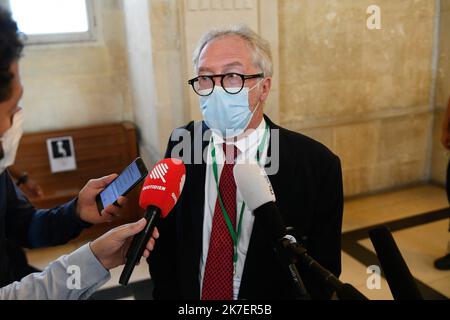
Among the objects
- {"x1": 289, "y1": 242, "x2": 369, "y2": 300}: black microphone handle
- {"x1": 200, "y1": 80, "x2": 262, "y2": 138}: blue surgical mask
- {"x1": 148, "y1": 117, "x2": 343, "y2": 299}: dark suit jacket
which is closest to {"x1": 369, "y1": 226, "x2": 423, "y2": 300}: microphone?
{"x1": 289, "y1": 242, "x2": 369, "y2": 300}: black microphone handle

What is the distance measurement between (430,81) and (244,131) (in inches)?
25.5

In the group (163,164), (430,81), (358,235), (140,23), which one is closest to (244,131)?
(163,164)

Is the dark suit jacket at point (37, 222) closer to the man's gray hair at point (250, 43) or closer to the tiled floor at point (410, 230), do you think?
the man's gray hair at point (250, 43)

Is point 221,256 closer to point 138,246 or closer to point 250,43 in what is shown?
point 138,246

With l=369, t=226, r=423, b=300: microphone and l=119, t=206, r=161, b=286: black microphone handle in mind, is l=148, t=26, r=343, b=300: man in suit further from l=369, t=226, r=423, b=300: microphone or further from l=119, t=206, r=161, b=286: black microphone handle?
l=369, t=226, r=423, b=300: microphone

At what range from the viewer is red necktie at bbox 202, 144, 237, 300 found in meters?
1.23

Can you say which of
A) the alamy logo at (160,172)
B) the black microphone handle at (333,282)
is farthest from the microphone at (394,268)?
the alamy logo at (160,172)

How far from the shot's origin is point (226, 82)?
125cm

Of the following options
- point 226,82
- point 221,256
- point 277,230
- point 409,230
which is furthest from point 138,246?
point 409,230

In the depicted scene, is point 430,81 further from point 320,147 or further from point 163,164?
point 163,164

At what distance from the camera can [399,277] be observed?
23.2 inches

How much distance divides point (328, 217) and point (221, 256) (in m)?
0.36
